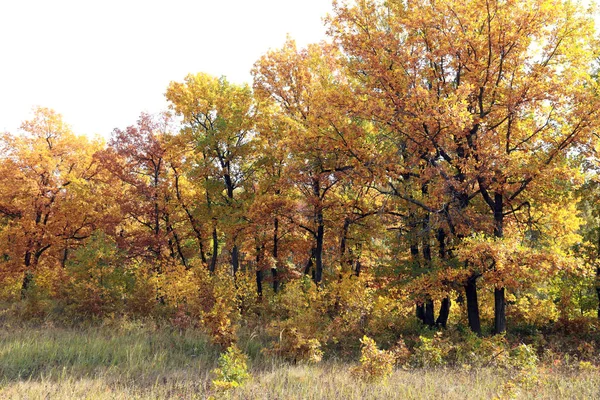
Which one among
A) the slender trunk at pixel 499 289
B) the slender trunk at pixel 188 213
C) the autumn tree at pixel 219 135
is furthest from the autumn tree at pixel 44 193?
the slender trunk at pixel 499 289

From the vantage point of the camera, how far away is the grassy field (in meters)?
6.08

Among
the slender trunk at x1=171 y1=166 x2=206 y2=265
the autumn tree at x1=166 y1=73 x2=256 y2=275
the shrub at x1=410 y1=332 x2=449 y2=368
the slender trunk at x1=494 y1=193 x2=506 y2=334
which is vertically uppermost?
the autumn tree at x1=166 y1=73 x2=256 y2=275

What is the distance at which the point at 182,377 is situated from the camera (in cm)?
798

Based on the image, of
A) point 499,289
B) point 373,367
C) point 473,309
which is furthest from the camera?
point 473,309

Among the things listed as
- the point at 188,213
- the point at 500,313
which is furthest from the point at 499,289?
the point at 188,213

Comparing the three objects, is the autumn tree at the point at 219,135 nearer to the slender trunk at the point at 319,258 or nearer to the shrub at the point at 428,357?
the slender trunk at the point at 319,258

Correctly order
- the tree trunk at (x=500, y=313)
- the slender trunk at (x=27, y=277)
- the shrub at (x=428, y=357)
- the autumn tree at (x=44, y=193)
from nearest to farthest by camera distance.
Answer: the shrub at (x=428, y=357) < the tree trunk at (x=500, y=313) < the slender trunk at (x=27, y=277) < the autumn tree at (x=44, y=193)

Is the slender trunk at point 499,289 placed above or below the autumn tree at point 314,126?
below

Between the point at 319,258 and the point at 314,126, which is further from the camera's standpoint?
the point at 319,258

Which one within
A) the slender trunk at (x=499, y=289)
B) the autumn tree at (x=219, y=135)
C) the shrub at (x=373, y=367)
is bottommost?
the shrub at (x=373, y=367)

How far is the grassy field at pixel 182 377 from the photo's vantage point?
6.08 metres

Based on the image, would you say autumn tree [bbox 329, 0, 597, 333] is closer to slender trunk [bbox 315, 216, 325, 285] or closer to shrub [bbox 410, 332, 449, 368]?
shrub [bbox 410, 332, 449, 368]

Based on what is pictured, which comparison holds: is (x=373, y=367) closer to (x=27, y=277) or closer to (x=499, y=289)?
(x=499, y=289)

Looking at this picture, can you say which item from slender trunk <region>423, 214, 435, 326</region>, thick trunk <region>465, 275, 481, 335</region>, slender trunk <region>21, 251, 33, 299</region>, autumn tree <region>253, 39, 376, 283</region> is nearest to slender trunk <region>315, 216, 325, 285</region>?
autumn tree <region>253, 39, 376, 283</region>
